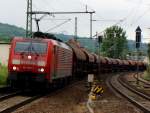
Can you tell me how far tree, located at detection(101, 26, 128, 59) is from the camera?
481 feet

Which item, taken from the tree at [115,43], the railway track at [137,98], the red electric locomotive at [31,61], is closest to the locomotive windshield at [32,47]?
the red electric locomotive at [31,61]

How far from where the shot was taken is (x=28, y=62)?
Result: 80.1ft

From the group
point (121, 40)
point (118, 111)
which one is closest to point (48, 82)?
point (118, 111)

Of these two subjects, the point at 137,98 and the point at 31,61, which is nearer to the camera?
the point at 31,61

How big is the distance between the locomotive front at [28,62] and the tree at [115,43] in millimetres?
118660

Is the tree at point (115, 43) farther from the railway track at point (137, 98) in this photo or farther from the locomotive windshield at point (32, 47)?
the locomotive windshield at point (32, 47)

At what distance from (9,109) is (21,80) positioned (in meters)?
7.66

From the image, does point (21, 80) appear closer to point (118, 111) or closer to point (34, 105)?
point (34, 105)

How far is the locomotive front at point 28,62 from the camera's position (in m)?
24.3

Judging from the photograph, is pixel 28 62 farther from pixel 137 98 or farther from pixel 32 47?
pixel 137 98

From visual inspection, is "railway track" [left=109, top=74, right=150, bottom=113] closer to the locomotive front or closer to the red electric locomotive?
the red electric locomotive

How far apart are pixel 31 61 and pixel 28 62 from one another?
0.14 meters

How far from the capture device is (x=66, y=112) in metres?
16.9

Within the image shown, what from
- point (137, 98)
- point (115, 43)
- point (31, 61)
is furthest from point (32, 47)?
point (115, 43)
